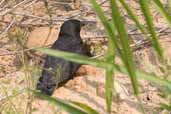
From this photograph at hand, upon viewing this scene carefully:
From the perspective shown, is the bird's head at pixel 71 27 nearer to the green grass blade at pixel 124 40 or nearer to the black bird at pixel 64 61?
the black bird at pixel 64 61

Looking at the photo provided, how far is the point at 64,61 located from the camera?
398cm

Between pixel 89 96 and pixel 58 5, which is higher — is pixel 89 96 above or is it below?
below

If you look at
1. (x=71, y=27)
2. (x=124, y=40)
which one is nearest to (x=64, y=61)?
(x=71, y=27)

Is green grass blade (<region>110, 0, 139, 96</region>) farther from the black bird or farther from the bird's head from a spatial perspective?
the bird's head

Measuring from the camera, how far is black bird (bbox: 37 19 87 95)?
147 inches

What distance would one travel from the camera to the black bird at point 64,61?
3741 millimetres

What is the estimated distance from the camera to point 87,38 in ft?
14.8

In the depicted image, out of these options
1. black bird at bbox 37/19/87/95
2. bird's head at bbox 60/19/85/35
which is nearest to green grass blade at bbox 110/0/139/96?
black bird at bbox 37/19/87/95

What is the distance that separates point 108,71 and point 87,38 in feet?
11.3

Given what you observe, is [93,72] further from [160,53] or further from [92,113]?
[160,53]

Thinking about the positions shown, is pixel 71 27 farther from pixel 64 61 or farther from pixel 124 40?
pixel 124 40

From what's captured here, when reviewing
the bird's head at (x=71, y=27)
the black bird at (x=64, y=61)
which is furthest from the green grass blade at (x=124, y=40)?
the bird's head at (x=71, y=27)

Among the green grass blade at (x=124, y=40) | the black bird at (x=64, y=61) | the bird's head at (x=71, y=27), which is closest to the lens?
the green grass blade at (x=124, y=40)

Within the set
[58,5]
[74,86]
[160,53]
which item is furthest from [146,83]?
[160,53]
